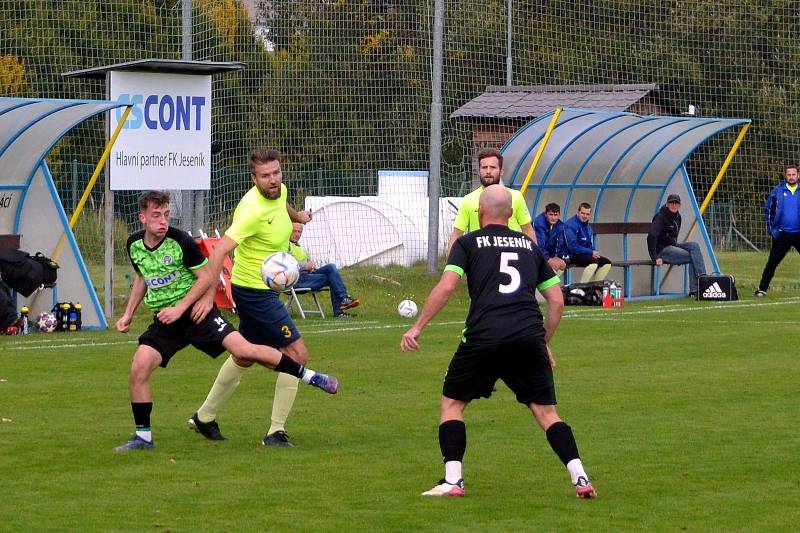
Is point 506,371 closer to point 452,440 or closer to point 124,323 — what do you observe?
point 452,440

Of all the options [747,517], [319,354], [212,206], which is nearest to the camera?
[747,517]

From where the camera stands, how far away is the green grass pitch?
7391 mm

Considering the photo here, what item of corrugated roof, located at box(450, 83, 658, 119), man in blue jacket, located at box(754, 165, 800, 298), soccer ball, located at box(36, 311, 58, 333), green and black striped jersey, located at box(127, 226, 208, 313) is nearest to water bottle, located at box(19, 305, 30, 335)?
soccer ball, located at box(36, 311, 58, 333)

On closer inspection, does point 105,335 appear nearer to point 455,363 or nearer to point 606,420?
point 606,420

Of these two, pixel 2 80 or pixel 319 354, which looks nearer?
pixel 319 354

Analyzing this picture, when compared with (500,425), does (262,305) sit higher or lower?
higher

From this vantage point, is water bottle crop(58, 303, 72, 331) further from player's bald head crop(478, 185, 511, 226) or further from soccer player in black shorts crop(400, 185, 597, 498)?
player's bald head crop(478, 185, 511, 226)

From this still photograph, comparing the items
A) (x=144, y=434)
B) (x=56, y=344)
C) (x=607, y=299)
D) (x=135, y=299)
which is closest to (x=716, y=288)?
(x=607, y=299)

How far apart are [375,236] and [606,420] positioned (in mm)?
14373

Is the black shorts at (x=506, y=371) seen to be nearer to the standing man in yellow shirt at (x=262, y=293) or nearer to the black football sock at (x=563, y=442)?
the black football sock at (x=563, y=442)

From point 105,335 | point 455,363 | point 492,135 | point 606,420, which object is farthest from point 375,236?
point 455,363

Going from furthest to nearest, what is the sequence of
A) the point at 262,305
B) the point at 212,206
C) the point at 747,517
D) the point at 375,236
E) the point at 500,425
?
1. the point at 375,236
2. the point at 212,206
3. the point at 500,425
4. the point at 262,305
5. the point at 747,517

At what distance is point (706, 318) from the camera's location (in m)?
19.7

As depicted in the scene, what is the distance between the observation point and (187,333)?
31.0 ft
